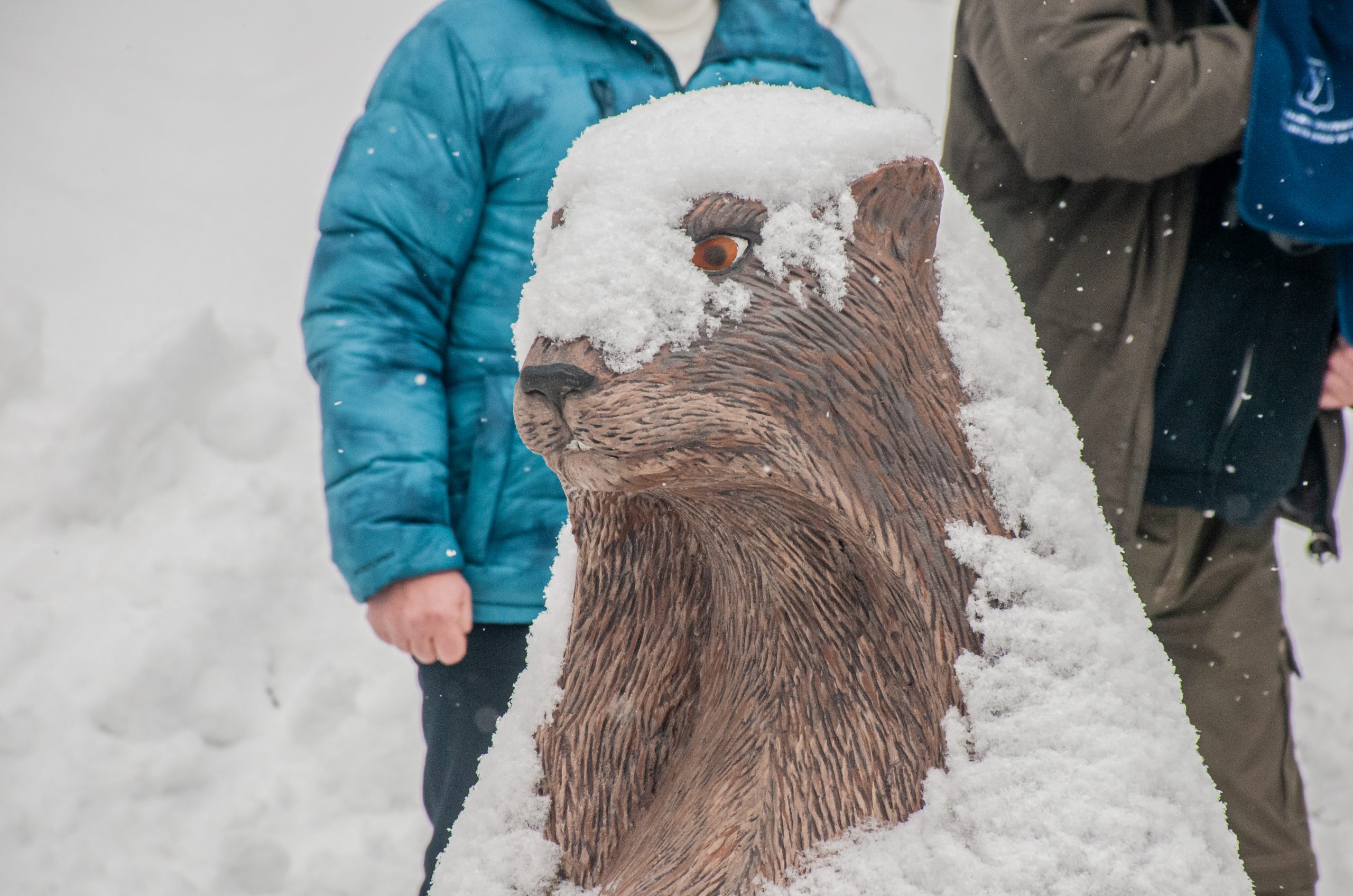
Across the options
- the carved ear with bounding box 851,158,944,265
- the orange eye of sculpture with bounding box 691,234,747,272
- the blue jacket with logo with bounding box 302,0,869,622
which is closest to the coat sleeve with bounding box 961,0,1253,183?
the blue jacket with logo with bounding box 302,0,869,622

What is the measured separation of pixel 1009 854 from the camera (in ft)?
2.07

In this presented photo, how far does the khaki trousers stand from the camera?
1.21 meters

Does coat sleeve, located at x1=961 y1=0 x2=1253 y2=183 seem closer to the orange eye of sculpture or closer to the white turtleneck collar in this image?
the white turtleneck collar

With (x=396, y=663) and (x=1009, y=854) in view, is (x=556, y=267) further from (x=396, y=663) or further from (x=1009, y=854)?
(x=396, y=663)

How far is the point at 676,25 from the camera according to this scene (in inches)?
44.9

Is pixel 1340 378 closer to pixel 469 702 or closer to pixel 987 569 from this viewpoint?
pixel 987 569

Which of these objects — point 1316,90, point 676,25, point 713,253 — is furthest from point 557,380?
point 1316,90

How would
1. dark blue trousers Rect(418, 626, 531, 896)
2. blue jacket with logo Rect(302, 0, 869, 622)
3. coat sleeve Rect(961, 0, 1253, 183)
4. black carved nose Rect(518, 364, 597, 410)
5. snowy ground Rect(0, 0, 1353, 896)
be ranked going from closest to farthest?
black carved nose Rect(518, 364, 597, 410) → coat sleeve Rect(961, 0, 1253, 183) → blue jacket with logo Rect(302, 0, 869, 622) → dark blue trousers Rect(418, 626, 531, 896) → snowy ground Rect(0, 0, 1353, 896)

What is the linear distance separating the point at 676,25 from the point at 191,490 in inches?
66.1

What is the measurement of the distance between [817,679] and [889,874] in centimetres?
12

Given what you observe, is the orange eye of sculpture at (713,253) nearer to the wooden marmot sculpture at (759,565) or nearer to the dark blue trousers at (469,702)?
the wooden marmot sculpture at (759,565)

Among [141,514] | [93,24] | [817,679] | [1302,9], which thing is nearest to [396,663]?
[141,514]

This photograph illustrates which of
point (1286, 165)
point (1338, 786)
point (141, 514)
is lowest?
point (1338, 786)

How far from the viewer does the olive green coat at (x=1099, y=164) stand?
3.21 ft
